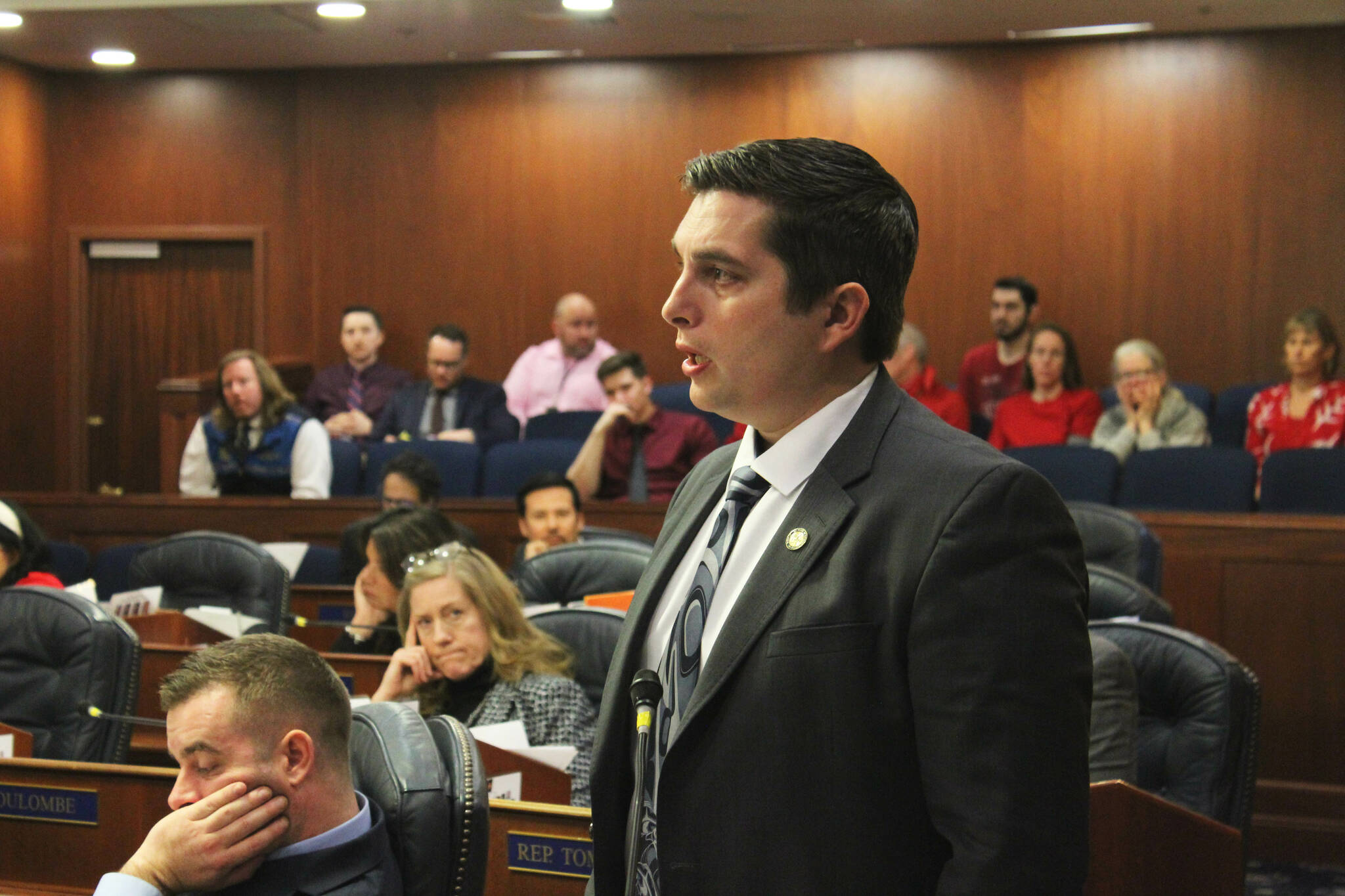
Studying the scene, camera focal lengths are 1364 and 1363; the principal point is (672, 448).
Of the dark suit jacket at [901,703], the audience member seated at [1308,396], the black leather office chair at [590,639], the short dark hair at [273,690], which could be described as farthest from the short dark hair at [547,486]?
the dark suit jacket at [901,703]

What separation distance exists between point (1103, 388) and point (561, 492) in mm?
3871

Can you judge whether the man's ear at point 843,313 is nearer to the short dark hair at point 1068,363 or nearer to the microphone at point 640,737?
the microphone at point 640,737

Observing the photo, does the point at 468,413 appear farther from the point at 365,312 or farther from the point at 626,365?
the point at 626,365

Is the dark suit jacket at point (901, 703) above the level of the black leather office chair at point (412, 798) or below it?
above

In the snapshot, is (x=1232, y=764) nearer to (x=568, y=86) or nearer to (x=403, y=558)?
(x=403, y=558)

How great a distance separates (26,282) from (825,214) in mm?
8178

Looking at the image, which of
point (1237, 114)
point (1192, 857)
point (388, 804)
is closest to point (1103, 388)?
point (1237, 114)

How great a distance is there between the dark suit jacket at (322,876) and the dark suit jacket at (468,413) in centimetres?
515

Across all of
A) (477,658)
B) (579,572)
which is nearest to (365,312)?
(579,572)

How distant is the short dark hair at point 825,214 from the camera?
3.62 ft

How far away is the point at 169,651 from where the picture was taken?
11.3ft

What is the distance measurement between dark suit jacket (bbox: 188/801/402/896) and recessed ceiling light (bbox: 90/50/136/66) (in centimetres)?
723

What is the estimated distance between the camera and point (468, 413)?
6852 millimetres

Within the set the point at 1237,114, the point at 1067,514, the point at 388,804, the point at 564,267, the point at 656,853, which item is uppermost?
the point at 1237,114
